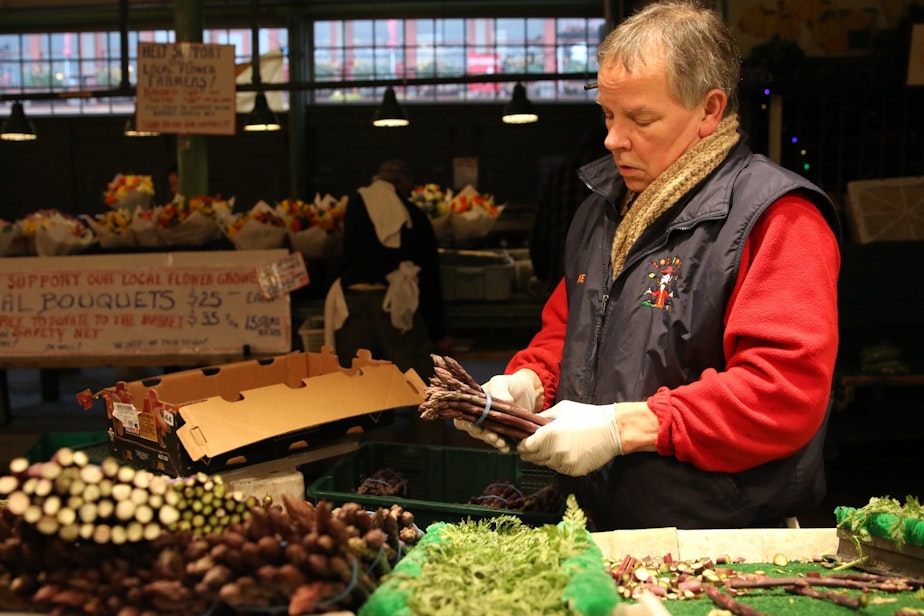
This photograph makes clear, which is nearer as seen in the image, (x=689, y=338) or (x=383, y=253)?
(x=689, y=338)

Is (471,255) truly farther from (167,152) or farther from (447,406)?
(167,152)

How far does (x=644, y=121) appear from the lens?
6.82ft

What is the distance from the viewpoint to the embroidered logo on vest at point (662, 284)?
201cm

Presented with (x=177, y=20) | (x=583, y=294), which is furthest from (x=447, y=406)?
(x=177, y=20)

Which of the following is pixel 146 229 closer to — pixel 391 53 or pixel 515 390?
pixel 515 390

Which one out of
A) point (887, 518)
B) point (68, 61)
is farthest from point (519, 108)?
point (68, 61)

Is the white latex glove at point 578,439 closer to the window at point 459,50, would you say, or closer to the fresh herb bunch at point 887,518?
the fresh herb bunch at point 887,518

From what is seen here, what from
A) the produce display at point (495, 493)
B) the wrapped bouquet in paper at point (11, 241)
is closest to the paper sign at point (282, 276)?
the wrapped bouquet in paper at point (11, 241)

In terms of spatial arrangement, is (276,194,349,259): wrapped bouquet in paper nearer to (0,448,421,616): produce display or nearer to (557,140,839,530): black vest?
(557,140,839,530): black vest

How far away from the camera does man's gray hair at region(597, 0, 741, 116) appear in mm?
2012

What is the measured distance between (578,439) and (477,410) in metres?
0.24

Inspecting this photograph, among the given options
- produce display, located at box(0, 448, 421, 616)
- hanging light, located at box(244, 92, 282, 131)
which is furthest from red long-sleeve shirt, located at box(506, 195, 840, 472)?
hanging light, located at box(244, 92, 282, 131)

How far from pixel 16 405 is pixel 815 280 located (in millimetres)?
8083

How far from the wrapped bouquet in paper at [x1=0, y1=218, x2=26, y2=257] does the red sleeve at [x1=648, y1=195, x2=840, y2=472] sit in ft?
18.0
